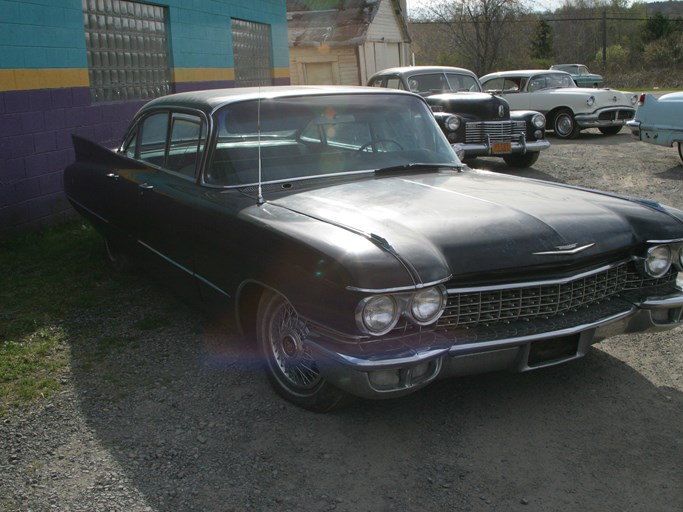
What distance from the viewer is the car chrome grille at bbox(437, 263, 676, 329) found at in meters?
3.25

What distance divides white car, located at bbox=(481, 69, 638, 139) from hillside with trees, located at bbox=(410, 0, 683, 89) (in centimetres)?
2361

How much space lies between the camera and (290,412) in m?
3.65

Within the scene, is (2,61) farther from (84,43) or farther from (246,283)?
(246,283)

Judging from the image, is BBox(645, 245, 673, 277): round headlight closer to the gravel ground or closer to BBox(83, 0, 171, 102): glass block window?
the gravel ground

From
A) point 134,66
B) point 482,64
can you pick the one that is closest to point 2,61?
point 134,66

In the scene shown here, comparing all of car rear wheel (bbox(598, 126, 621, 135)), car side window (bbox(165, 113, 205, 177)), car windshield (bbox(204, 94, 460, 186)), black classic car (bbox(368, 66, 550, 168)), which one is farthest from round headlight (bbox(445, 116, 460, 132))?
car side window (bbox(165, 113, 205, 177))

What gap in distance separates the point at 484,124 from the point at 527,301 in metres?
8.42

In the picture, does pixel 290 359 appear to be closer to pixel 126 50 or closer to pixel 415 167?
pixel 415 167

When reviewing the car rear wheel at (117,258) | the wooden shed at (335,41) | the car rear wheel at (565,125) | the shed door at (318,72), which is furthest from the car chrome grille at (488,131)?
the shed door at (318,72)

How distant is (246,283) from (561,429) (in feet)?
5.51

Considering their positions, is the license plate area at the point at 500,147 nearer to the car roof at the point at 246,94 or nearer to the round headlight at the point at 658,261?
the car roof at the point at 246,94

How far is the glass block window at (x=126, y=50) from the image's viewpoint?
8992 millimetres

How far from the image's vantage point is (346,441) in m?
3.39

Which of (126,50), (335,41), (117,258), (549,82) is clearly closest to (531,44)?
(335,41)
